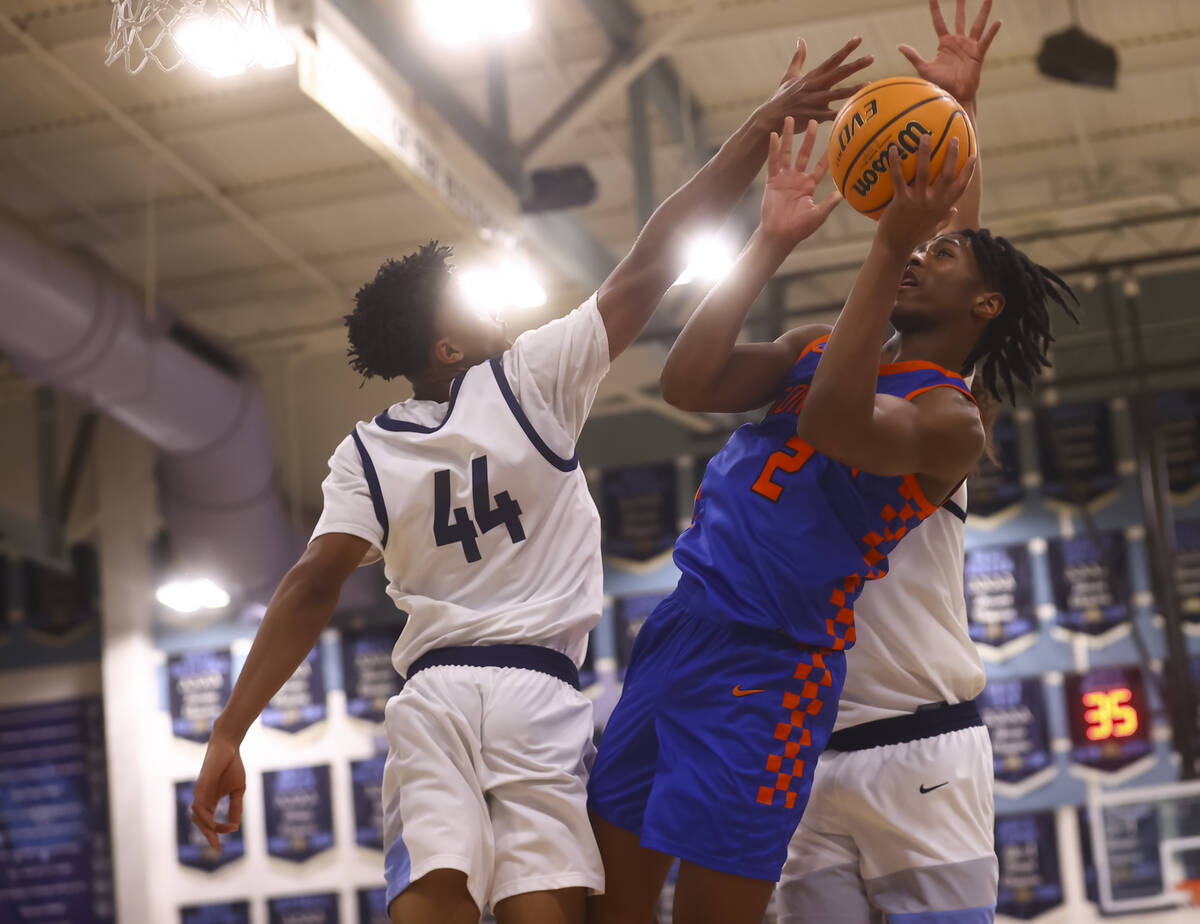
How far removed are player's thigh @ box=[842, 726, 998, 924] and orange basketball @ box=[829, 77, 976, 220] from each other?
99 centimetres

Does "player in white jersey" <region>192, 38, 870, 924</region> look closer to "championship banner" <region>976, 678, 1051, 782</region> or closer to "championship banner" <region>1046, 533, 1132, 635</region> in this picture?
"championship banner" <region>976, 678, 1051, 782</region>

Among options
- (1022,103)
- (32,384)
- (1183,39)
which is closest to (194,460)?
(32,384)

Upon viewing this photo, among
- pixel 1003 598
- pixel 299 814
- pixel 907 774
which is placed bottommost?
pixel 299 814

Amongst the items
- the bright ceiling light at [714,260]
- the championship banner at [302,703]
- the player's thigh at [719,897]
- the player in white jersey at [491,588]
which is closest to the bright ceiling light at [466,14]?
the bright ceiling light at [714,260]

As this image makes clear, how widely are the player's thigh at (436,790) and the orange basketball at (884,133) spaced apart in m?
1.15

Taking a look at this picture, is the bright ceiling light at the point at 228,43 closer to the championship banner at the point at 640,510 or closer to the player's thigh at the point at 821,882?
the player's thigh at the point at 821,882

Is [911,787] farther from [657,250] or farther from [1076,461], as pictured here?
[1076,461]

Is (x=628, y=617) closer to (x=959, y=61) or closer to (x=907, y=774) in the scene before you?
(x=959, y=61)

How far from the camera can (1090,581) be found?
9859 millimetres

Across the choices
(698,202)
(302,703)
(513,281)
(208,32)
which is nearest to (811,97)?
(698,202)

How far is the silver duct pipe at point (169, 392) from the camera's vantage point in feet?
24.4

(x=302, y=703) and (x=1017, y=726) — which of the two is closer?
(x=1017, y=726)

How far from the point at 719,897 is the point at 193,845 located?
30.5 feet

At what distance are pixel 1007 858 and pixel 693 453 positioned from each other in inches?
138
